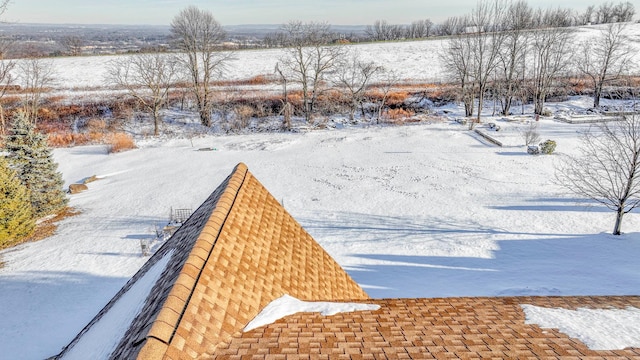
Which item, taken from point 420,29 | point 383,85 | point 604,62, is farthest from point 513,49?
point 420,29

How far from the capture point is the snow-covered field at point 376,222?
12.8 metres

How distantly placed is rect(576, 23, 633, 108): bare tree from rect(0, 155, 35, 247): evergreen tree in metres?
49.1

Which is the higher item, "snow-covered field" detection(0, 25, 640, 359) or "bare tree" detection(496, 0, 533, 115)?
"bare tree" detection(496, 0, 533, 115)

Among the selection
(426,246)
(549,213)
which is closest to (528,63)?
(549,213)

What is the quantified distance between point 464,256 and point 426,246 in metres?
1.49

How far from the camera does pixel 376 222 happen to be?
1806 cm

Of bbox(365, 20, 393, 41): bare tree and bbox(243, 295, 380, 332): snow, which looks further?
bbox(365, 20, 393, 41): bare tree

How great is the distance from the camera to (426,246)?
51.3 feet

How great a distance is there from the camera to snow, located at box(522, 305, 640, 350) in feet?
14.1

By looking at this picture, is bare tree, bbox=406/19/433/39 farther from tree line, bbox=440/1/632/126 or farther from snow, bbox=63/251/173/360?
snow, bbox=63/251/173/360

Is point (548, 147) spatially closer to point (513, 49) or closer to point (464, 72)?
point (464, 72)

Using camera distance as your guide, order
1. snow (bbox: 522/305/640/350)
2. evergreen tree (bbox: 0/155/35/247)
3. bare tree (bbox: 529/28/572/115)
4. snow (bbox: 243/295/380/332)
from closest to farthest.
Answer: snow (bbox: 522/305/640/350) < snow (bbox: 243/295/380/332) < evergreen tree (bbox: 0/155/35/247) < bare tree (bbox: 529/28/572/115)

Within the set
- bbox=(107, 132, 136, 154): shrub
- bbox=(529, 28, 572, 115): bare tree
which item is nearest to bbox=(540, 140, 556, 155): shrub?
bbox=(529, 28, 572, 115): bare tree

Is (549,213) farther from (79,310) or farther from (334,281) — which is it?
(79,310)
